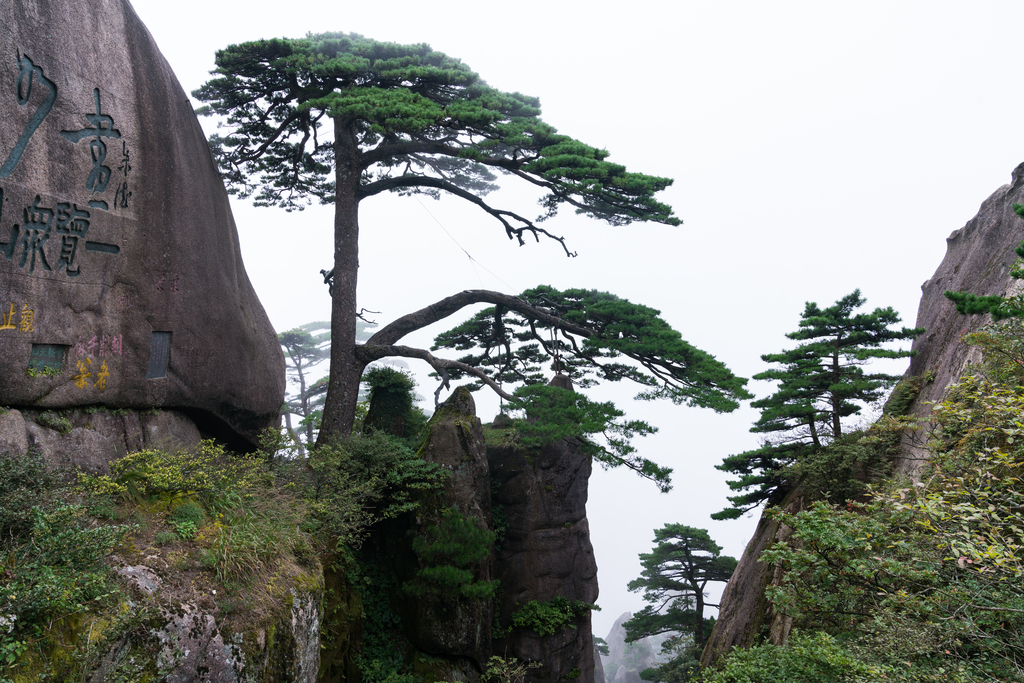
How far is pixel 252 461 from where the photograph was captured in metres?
7.83

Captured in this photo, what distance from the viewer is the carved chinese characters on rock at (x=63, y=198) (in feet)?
23.2

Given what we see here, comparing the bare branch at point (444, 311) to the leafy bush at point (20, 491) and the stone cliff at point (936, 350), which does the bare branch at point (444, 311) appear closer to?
the stone cliff at point (936, 350)

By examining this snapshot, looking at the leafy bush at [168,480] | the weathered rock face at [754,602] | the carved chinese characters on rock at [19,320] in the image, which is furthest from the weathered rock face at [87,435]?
the weathered rock face at [754,602]

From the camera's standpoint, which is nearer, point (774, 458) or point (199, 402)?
point (199, 402)

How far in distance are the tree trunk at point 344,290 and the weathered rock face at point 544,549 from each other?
296 centimetres

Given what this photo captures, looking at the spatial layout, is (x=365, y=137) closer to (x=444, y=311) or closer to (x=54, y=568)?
(x=444, y=311)

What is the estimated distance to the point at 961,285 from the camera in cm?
1074

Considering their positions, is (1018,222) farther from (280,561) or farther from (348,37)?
→ (348,37)

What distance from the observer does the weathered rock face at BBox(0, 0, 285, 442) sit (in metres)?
7.13

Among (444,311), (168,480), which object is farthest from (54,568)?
(444,311)

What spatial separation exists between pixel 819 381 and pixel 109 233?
11.5 metres

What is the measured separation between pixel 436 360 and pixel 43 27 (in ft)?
23.5

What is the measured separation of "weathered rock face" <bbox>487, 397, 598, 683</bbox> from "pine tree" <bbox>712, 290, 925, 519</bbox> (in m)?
3.31

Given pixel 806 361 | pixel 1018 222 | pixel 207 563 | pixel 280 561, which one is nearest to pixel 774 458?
pixel 806 361
